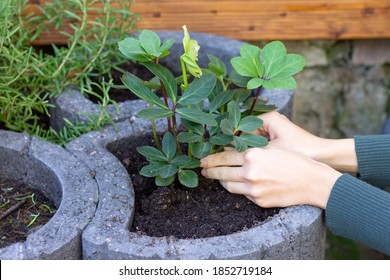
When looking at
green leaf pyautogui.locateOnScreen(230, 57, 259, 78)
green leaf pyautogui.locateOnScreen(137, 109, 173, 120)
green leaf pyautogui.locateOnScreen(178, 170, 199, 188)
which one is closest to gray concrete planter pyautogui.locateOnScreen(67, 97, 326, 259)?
green leaf pyautogui.locateOnScreen(178, 170, 199, 188)

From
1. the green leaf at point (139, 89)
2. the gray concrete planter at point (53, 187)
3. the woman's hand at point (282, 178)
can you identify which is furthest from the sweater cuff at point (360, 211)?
the gray concrete planter at point (53, 187)

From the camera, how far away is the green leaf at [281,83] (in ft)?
5.35

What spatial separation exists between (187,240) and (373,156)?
0.62 meters

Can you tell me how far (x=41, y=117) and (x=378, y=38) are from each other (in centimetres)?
143

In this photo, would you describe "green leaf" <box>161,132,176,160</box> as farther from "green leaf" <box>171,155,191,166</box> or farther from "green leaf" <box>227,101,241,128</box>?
"green leaf" <box>227,101,241,128</box>

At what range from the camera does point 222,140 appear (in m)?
1.71

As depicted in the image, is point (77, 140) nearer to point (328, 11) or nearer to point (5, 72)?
point (5, 72)

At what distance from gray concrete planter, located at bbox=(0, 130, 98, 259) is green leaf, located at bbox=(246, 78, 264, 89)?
1.54ft

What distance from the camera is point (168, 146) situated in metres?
1.72

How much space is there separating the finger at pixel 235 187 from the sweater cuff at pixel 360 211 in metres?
0.21

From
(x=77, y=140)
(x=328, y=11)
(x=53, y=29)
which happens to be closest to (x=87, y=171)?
(x=77, y=140)

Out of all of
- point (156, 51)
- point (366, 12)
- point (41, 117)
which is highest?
point (156, 51)

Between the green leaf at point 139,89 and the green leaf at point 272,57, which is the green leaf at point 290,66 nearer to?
the green leaf at point 272,57

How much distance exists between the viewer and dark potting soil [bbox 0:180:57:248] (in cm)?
172
